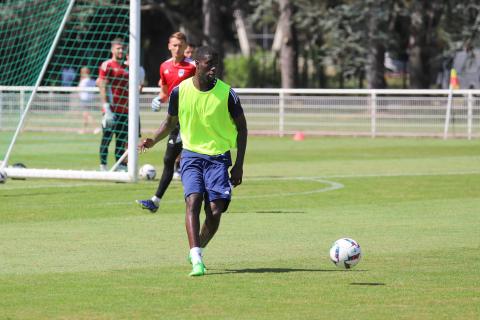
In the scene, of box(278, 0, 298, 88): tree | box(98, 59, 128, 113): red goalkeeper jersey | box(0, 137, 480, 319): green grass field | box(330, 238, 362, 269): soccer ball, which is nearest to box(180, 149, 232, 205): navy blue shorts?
box(0, 137, 480, 319): green grass field

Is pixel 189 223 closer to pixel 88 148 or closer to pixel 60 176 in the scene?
pixel 60 176

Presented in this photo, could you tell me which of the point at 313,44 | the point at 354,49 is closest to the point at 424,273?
the point at 354,49

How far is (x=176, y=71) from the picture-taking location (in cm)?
1759

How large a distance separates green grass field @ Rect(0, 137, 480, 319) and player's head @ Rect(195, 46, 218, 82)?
1641mm

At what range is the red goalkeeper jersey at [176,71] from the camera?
1750 centimetres

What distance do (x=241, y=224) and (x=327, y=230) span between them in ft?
3.70

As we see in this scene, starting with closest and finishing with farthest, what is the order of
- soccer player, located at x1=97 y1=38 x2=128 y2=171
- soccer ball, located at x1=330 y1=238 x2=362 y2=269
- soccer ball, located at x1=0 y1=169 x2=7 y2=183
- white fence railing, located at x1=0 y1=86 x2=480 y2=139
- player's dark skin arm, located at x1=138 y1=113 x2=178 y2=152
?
soccer ball, located at x1=330 y1=238 x2=362 y2=269, player's dark skin arm, located at x1=138 y1=113 x2=178 y2=152, soccer ball, located at x1=0 y1=169 x2=7 y2=183, soccer player, located at x1=97 y1=38 x2=128 y2=171, white fence railing, located at x1=0 y1=86 x2=480 y2=139

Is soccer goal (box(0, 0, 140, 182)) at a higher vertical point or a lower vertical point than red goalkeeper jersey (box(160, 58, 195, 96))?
lower

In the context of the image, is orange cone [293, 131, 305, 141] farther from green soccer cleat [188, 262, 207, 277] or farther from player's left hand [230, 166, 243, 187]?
green soccer cleat [188, 262, 207, 277]

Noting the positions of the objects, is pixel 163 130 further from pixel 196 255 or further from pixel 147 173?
pixel 147 173

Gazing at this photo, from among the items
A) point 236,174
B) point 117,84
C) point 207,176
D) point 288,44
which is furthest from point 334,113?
point 236,174

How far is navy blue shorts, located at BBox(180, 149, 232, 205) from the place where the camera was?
33.8ft

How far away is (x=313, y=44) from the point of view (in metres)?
56.3

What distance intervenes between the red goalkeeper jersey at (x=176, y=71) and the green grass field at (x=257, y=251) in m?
1.63
